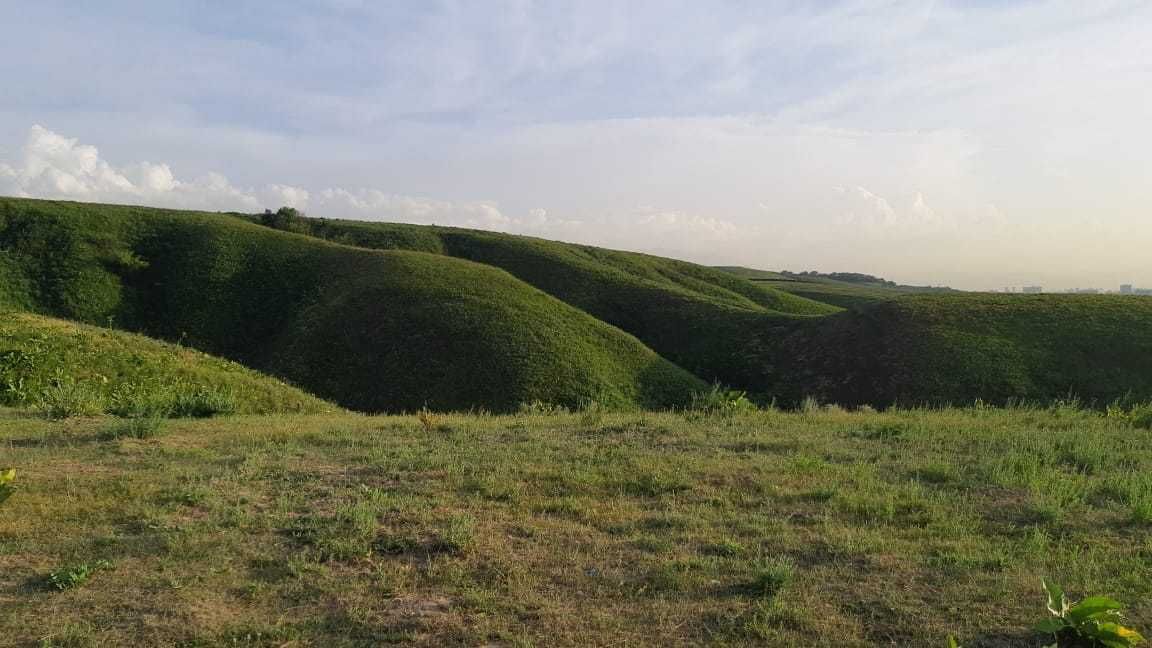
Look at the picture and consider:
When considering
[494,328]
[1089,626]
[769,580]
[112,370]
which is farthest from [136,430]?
[494,328]

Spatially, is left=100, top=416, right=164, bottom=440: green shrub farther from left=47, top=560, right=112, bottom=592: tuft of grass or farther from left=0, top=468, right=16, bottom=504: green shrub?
left=47, top=560, right=112, bottom=592: tuft of grass

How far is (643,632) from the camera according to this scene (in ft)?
18.1

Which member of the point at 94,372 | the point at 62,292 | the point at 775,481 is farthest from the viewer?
the point at 62,292

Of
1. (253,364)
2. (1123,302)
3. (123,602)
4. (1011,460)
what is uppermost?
(1123,302)

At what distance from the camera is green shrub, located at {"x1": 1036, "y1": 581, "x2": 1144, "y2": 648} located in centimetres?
504

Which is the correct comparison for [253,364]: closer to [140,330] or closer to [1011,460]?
[140,330]

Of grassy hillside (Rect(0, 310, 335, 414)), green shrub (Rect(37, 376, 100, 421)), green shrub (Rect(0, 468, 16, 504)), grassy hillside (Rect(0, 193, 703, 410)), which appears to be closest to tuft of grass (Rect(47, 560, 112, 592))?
green shrub (Rect(0, 468, 16, 504))

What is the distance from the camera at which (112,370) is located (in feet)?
75.6

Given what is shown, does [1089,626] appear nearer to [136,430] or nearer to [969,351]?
[136,430]

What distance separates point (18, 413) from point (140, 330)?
Answer: 100 ft

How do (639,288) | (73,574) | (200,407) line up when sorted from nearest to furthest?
(73,574) → (200,407) → (639,288)

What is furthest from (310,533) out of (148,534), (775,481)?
(775,481)

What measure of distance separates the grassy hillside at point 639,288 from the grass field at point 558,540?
32.1m

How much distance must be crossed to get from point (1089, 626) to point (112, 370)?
26.8 m
